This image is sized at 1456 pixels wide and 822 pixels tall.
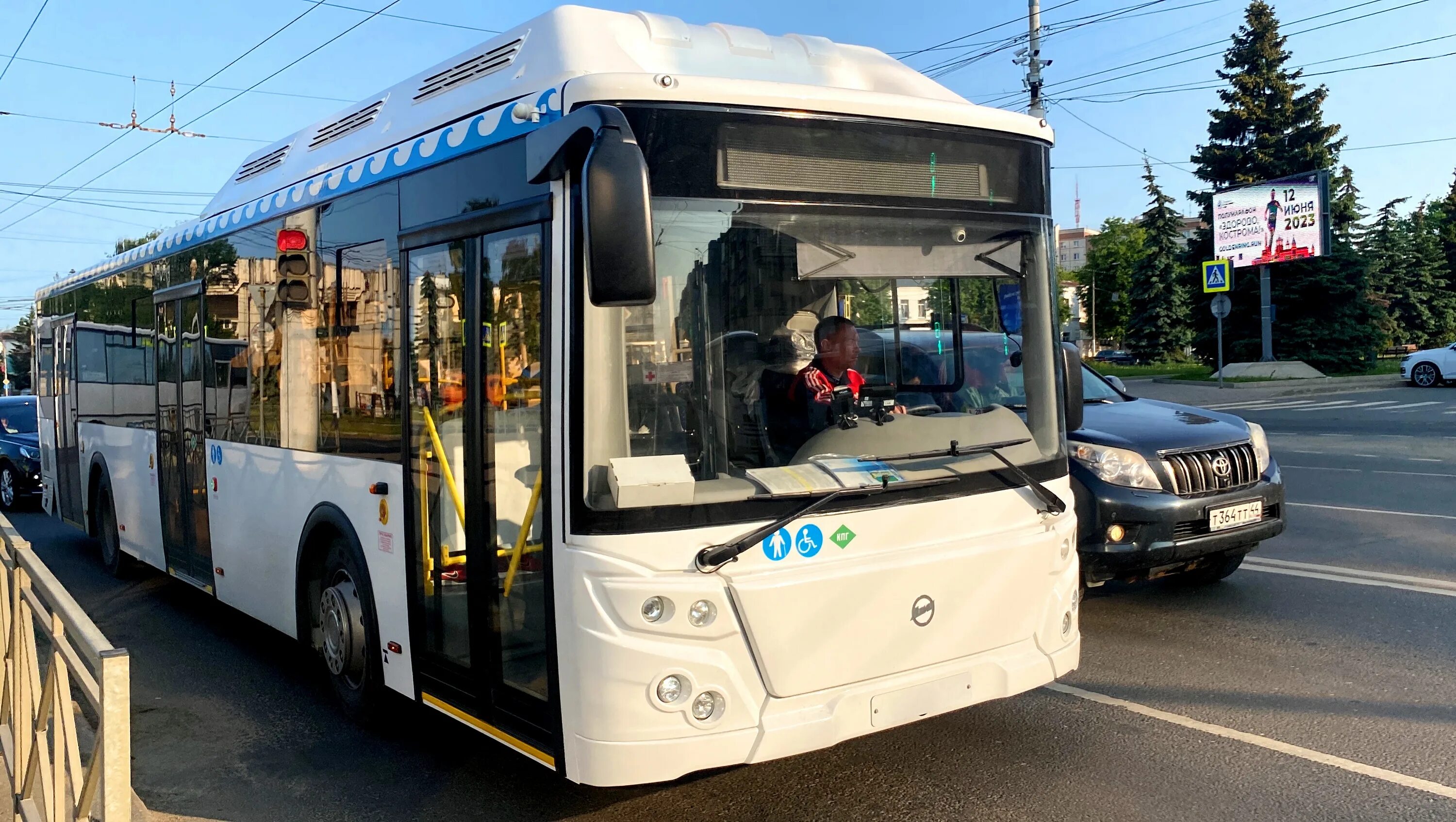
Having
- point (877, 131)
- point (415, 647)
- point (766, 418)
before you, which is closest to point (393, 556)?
point (415, 647)

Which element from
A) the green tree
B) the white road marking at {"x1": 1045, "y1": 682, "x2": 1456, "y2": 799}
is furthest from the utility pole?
the green tree

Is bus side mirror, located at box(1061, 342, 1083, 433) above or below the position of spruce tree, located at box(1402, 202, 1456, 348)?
below

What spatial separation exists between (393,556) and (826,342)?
216cm

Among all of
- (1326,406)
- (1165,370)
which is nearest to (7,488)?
(1326,406)

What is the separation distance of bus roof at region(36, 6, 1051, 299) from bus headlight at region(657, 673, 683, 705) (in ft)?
6.23

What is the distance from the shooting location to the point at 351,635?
5.41 m

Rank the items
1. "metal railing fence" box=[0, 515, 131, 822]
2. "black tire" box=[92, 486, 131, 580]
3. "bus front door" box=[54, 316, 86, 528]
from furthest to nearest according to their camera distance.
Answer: "bus front door" box=[54, 316, 86, 528] → "black tire" box=[92, 486, 131, 580] → "metal railing fence" box=[0, 515, 131, 822]

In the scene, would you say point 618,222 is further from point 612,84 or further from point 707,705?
point 707,705

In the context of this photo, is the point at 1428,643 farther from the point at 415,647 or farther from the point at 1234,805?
the point at 415,647

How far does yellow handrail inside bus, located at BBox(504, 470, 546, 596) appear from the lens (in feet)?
12.8

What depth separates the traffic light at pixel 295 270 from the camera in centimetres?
588

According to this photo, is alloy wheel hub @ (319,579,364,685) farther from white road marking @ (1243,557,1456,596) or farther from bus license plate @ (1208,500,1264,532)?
white road marking @ (1243,557,1456,596)

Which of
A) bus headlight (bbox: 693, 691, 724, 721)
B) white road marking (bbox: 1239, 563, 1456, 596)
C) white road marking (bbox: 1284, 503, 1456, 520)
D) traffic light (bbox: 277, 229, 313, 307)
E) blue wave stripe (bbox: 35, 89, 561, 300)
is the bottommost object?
white road marking (bbox: 1239, 563, 1456, 596)

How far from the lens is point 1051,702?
5.46 meters
